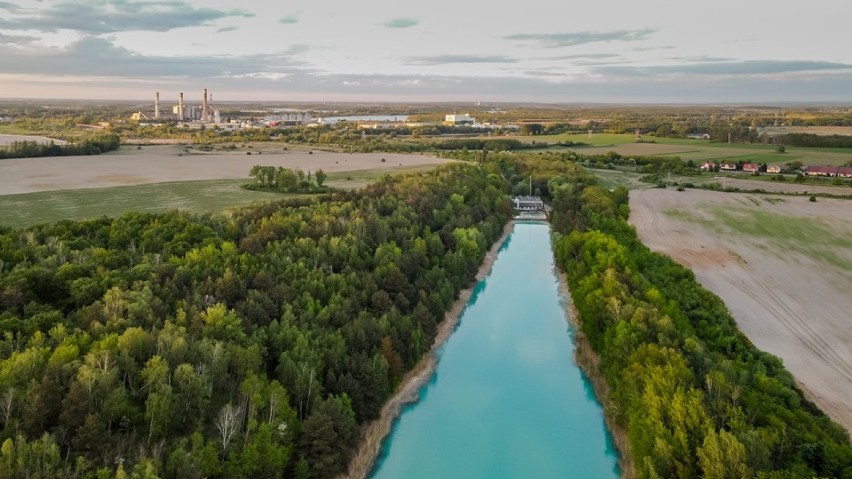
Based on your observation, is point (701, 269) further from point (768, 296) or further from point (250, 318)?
point (250, 318)

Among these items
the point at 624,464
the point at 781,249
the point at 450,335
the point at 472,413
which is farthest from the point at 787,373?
the point at 781,249

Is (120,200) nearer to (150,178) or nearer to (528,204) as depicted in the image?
(150,178)

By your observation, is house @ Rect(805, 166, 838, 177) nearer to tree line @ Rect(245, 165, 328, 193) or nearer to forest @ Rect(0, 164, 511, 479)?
tree line @ Rect(245, 165, 328, 193)

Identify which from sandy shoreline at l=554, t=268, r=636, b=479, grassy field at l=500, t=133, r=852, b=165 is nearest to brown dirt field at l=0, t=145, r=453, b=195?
grassy field at l=500, t=133, r=852, b=165

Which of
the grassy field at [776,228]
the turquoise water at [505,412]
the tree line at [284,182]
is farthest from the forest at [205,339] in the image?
the grassy field at [776,228]

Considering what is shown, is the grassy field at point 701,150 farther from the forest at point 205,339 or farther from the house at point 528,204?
the forest at point 205,339

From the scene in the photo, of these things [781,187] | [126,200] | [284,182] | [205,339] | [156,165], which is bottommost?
[205,339]

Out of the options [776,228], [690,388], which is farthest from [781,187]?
[690,388]
